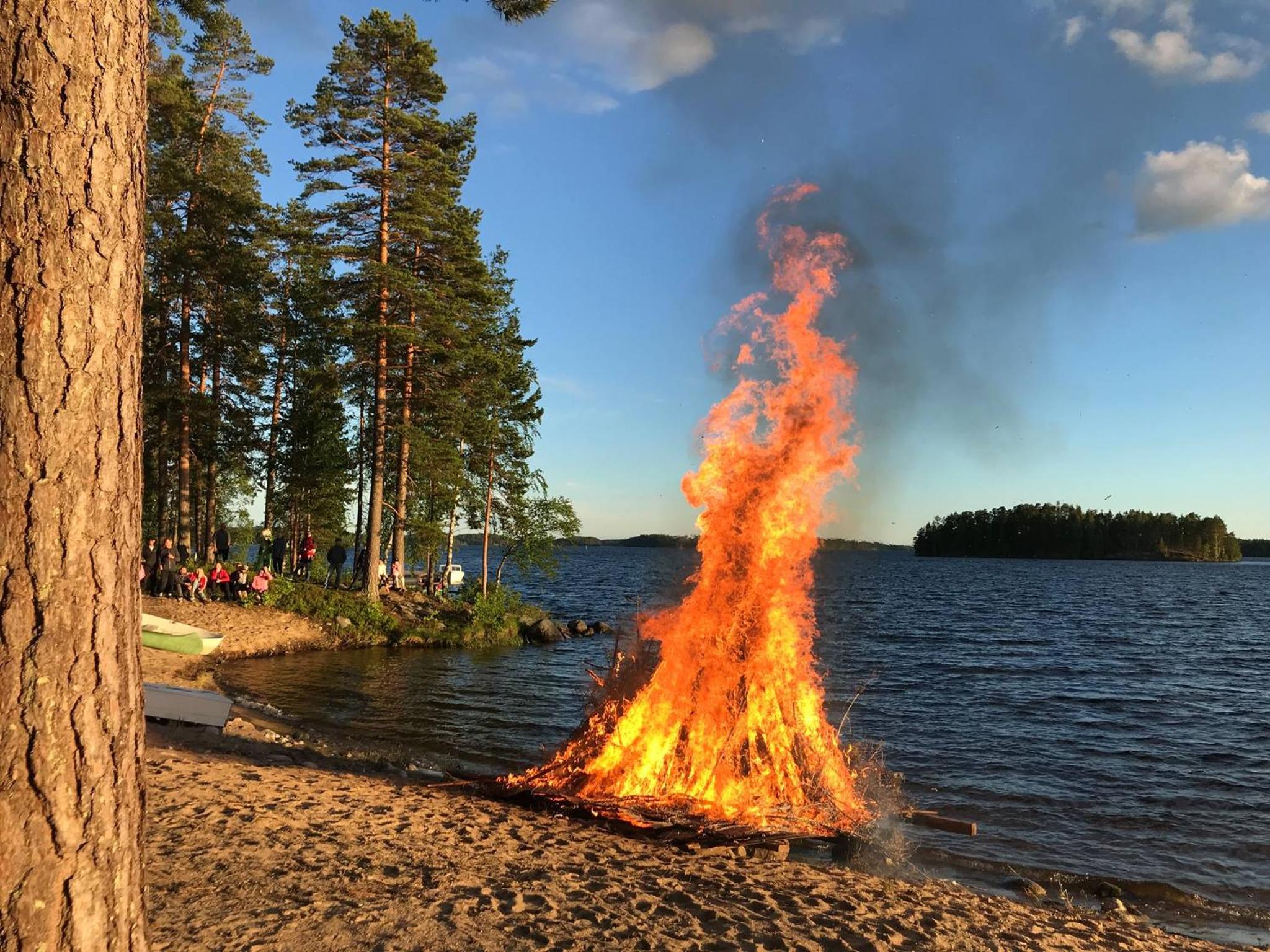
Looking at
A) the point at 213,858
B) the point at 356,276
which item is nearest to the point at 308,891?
the point at 213,858

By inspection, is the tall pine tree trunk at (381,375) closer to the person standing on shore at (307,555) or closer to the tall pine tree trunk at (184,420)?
the person standing on shore at (307,555)

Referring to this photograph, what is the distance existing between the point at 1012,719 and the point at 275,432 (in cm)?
2938

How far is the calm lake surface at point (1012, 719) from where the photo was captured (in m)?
12.3

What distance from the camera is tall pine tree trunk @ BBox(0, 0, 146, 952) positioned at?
9.47 ft

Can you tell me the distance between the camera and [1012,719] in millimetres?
21297

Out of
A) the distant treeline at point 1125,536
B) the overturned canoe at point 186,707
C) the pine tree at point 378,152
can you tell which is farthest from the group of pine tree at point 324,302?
the distant treeline at point 1125,536

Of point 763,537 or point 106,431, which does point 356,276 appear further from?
point 106,431

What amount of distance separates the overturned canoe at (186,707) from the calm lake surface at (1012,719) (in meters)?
2.97

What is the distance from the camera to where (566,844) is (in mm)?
9391

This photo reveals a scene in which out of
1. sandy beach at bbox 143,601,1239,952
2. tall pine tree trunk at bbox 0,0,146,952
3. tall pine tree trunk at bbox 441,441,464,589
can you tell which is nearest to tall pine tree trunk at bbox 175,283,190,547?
tall pine tree trunk at bbox 441,441,464,589

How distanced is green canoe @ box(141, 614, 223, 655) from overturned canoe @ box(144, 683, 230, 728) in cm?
792

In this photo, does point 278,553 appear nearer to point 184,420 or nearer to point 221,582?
point 221,582

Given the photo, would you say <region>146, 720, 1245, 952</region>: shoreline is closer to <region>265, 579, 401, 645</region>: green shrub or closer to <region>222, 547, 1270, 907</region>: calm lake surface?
<region>222, 547, 1270, 907</region>: calm lake surface

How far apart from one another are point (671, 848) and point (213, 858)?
4895 millimetres
